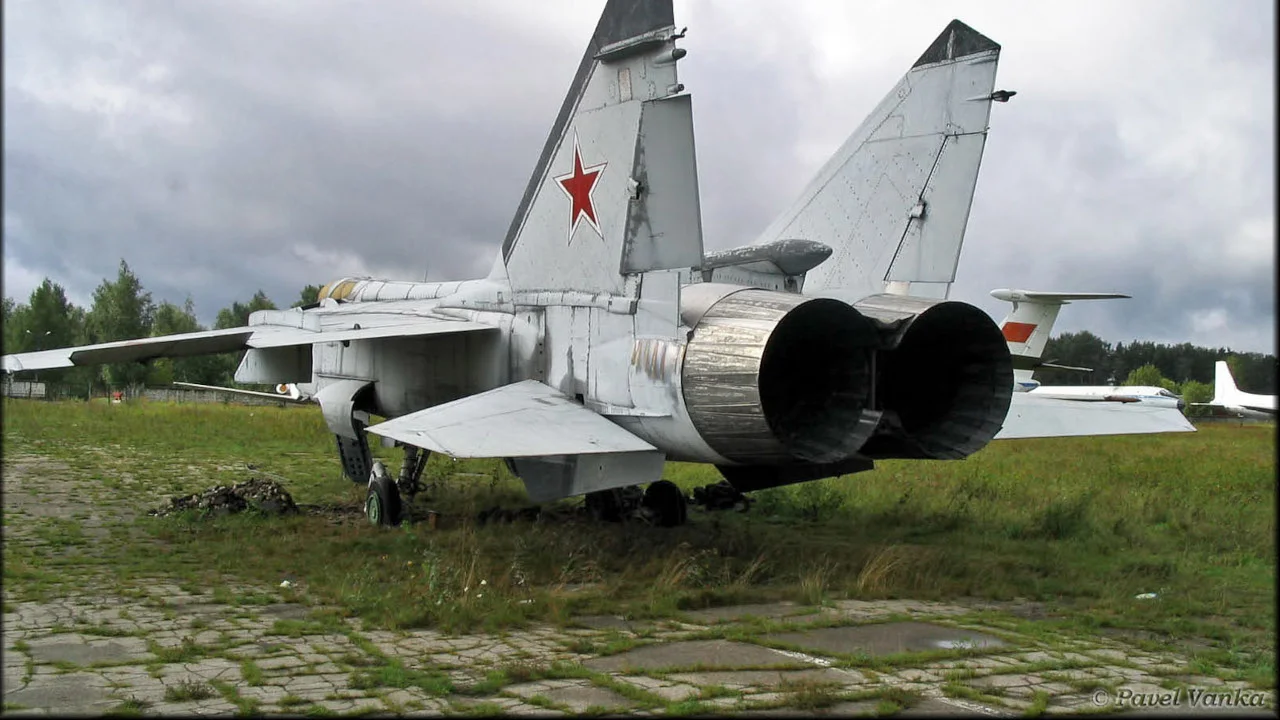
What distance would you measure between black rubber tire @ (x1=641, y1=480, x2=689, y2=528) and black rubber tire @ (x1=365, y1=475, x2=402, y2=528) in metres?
2.85

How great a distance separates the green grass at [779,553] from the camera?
668cm

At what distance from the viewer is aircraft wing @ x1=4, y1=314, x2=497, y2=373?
8883 millimetres

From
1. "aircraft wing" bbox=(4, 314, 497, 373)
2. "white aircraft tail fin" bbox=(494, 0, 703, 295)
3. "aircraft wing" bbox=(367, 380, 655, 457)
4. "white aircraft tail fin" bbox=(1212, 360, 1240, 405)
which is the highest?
"white aircraft tail fin" bbox=(494, 0, 703, 295)

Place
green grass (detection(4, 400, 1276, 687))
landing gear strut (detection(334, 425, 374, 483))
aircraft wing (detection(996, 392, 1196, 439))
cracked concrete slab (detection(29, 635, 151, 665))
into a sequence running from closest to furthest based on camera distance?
cracked concrete slab (detection(29, 635, 151, 665)) < green grass (detection(4, 400, 1276, 687)) < aircraft wing (detection(996, 392, 1196, 439)) < landing gear strut (detection(334, 425, 374, 483))

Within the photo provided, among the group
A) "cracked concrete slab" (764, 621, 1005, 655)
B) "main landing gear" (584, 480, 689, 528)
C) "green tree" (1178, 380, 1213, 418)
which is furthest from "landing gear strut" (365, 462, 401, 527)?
"green tree" (1178, 380, 1213, 418)

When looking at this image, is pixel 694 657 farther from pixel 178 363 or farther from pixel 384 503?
pixel 178 363

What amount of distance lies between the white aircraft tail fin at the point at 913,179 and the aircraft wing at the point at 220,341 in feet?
12.4

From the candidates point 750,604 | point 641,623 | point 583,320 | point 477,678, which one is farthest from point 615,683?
point 583,320

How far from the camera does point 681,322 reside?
7.34 metres

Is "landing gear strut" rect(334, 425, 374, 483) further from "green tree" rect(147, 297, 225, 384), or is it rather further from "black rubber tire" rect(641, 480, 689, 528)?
"green tree" rect(147, 297, 225, 384)

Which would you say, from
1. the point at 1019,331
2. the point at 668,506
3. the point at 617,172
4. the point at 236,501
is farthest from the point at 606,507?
the point at 1019,331

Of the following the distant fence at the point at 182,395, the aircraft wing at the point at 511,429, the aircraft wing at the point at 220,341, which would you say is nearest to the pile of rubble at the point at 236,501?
the aircraft wing at the point at 220,341

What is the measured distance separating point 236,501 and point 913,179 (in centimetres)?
821

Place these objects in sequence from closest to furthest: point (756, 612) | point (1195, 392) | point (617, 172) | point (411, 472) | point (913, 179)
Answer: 1. point (756, 612)
2. point (617, 172)
3. point (913, 179)
4. point (411, 472)
5. point (1195, 392)
